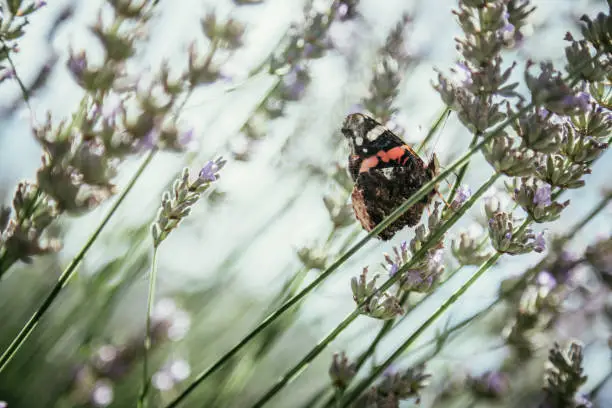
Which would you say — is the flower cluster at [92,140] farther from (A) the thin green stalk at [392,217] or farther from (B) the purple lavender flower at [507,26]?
(B) the purple lavender flower at [507,26]

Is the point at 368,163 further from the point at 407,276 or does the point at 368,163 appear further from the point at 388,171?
the point at 407,276

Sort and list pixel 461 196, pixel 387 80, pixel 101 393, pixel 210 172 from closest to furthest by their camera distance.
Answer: pixel 210 172, pixel 461 196, pixel 387 80, pixel 101 393

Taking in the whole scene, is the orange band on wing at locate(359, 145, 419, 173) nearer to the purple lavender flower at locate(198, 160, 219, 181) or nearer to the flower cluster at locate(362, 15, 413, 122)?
the flower cluster at locate(362, 15, 413, 122)

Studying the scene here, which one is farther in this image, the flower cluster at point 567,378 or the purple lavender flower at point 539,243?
the flower cluster at point 567,378

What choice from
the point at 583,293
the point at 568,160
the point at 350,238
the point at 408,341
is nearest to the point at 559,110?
the point at 568,160

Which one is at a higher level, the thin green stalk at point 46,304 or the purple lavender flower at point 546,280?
the thin green stalk at point 46,304

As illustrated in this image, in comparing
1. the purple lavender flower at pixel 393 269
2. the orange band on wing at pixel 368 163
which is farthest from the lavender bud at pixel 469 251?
the orange band on wing at pixel 368 163

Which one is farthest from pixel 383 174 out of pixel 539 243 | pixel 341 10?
pixel 341 10
